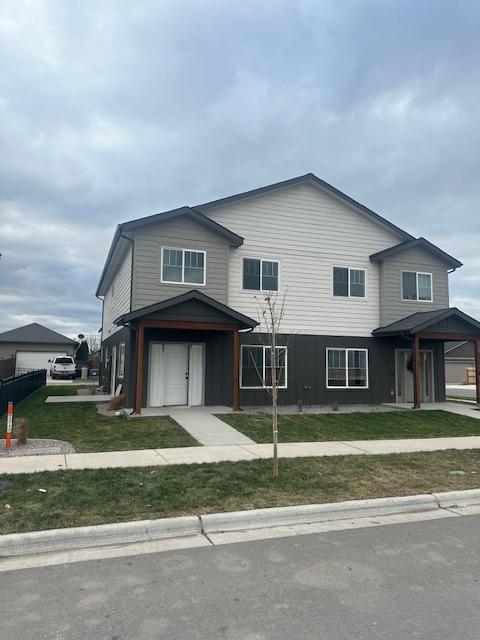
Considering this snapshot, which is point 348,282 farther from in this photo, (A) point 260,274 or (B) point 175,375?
(B) point 175,375

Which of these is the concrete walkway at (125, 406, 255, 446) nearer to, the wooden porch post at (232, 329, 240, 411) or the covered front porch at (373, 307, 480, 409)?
the wooden porch post at (232, 329, 240, 411)

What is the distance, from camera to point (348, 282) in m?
19.5

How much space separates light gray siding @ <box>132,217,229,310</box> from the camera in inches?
631

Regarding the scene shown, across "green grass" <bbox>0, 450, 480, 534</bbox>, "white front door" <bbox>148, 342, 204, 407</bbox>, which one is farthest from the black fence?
"green grass" <bbox>0, 450, 480, 534</bbox>

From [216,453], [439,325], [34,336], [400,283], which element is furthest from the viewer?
[34,336]

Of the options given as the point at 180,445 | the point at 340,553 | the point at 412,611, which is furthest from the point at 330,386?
the point at 412,611

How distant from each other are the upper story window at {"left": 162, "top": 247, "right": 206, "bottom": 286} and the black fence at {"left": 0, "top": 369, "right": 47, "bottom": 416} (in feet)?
19.6

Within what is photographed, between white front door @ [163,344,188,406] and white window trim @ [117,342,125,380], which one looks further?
white window trim @ [117,342,125,380]

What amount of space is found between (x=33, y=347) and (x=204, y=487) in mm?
48925

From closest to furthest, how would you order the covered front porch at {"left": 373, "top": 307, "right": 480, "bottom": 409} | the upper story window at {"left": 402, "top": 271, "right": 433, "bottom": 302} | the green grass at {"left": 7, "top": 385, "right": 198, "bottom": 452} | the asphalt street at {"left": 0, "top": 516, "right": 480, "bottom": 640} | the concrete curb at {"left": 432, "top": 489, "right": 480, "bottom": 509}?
the asphalt street at {"left": 0, "top": 516, "right": 480, "bottom": 640} → the concrete curb at {"left": 432, "top": 489, "right": 480, "bottom": 509} → the green grass at {"left": 7, "top": 385, "right": 198, "bottom": 452} → the covered front porch at {"left": 373, "top": 307, "right": 480, "bottom": 409} → the upper story window at {"left": 402, "top": 271, "right": 433, "bottom": 302}

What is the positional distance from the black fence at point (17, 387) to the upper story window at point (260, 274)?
855 centimetres

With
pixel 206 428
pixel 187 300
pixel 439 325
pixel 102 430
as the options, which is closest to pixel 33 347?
pixel 187 300

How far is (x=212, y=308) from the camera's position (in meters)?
15.6

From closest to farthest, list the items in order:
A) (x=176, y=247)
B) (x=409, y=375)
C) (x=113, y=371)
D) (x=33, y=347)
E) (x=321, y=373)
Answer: (x=176, y=247) < (x=321, y=373) < (x=409, y=375) < (x=113, y=371) < (x=33, y=347)
